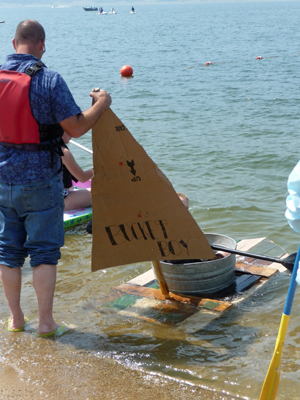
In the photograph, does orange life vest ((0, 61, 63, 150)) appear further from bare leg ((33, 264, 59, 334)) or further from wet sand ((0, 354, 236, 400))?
wet sand ((0, 354, 236, 400))

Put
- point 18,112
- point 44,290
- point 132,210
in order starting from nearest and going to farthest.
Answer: point 18,112 → point 44,290 → point 132,210

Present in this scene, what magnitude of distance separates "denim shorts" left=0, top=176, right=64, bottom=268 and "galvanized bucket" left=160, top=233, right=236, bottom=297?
976mm

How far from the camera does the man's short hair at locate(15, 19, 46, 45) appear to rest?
3.04 meters

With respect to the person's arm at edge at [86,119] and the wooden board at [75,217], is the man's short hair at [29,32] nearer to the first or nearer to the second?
the person's arm at edge at [86,119]

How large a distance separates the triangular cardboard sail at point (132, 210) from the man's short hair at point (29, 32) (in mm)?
660

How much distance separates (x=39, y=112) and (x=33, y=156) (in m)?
0.27

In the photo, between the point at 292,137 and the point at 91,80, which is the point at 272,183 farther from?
the point at 91,80

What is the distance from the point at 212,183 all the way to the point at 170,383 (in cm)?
521

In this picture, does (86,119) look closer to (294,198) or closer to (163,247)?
(163,247)

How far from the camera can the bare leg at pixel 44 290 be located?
315cm

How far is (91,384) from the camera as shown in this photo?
2.71 metres

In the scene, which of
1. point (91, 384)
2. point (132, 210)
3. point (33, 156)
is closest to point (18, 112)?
point (33, 156)

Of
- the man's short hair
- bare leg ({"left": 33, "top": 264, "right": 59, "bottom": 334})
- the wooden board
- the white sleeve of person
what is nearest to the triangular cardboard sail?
bare leg ({"left": 33, "top": 264, "right": 59, "bottom": 334})

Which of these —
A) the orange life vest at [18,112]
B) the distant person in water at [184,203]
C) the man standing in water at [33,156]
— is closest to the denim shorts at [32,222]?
the man standing in water at [33,156]
